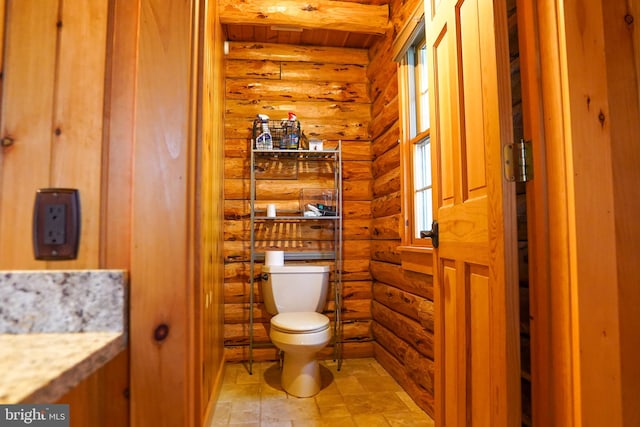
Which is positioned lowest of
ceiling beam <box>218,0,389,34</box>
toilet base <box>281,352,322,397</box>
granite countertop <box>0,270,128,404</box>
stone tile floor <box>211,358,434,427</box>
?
stone tile floor <box>211,358,434,427</box>

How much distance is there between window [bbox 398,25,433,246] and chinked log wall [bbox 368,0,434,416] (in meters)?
0.11

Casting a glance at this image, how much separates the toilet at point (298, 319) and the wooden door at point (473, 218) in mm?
939

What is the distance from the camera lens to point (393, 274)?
233 centimetres

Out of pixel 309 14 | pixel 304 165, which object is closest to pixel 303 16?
pixel 309 14

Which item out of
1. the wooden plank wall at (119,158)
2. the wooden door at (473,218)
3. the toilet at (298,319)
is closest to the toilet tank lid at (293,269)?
the toilet at (298,319)

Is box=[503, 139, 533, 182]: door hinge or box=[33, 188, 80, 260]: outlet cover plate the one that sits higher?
box=[503, 139, 533, 182]: door hinge

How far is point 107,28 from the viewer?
26.8 inches

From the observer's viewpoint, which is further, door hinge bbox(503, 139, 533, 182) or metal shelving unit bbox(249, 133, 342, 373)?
metal shelving unit bbox(249, 133, 342, 373)

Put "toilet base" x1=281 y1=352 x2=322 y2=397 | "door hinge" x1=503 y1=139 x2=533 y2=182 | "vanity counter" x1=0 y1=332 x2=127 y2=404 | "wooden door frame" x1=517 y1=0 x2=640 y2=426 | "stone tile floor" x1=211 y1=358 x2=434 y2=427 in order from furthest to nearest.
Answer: "toilet base" x1=281 y1=352 x2=322 y2=397
"stone tile floor" x1=211 y1=358 x2=434 y2=427
"door hinge" x1=503 y1=139 x2=533 y2=182
"wooden door frame" x1=517 y1=0 x2=640 y2=426
"vanity counter" x1=0 y1=332 x2=127 y2=404

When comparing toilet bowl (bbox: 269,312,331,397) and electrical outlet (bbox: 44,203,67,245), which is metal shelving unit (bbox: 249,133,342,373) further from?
electrical outlet (bbox: 44,203,67,245)

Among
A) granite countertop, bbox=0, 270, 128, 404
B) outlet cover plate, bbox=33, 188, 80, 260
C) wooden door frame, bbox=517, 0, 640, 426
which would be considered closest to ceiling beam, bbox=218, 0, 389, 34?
wooden door frame, bbox=517, 0, 640, 426

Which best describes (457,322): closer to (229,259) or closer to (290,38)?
(229,259)

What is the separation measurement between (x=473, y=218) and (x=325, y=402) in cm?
159

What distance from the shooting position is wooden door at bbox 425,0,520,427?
826mm
